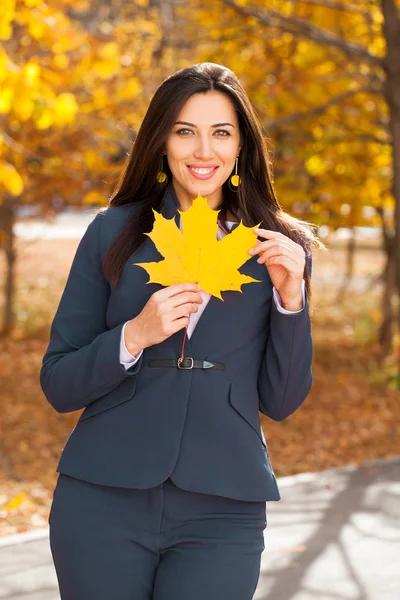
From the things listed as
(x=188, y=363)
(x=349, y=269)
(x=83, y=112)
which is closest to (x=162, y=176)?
(x=188, y=363)

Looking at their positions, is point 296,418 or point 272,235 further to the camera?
point 296,418

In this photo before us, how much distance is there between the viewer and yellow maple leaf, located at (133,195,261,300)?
2.19m

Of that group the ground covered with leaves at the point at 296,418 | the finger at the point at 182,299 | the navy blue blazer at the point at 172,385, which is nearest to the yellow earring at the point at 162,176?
the navy blue blazer at the point at 172,385

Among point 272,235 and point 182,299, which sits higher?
point 272,235

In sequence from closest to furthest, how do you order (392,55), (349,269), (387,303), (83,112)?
(392,55) < (83,112) < (387,303) < (349,269)

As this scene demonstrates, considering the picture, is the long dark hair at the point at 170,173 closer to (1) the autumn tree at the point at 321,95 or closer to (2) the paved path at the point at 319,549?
(2) the paved path at the point at 319,549

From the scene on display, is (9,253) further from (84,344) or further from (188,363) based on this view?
(188,363)

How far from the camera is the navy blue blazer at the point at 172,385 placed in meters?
2.25

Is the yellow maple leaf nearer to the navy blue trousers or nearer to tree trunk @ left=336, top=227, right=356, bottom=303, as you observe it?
the navy blue trousers

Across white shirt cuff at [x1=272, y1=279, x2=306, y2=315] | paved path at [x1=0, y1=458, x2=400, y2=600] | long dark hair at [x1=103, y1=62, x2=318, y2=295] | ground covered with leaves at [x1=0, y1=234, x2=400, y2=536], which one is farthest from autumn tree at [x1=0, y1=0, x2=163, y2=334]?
white shirt cuff at [x1=272, y1=279, x2=306, y2=315]

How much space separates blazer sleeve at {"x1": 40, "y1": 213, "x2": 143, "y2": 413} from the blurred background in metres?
3.97

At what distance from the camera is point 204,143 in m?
2.39

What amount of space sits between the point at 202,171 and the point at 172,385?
56 cm

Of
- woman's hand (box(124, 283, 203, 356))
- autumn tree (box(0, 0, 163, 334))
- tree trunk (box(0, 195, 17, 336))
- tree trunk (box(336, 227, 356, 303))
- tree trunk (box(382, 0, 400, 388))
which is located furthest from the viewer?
tree trunk (box(336, 227, 356, 303))
